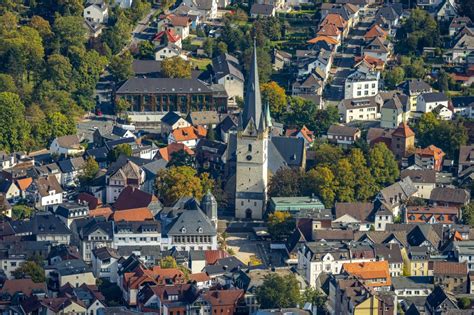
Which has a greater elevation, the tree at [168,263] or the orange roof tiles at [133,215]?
the orange roof tiles at [133,215]

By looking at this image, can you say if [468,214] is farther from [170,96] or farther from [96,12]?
[96,12]

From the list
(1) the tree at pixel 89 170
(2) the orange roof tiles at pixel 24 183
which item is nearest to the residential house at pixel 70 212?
(2) the orange roof tiles at pixel 24 183

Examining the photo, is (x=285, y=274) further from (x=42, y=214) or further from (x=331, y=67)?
(x=331, y=67)

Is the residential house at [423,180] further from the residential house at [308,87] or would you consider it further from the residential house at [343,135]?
the residential house at [308,87]

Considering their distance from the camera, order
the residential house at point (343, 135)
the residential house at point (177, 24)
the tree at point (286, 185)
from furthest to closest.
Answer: the residential house at point (177, 24)
the residential house at point (343, 135)
the tree at point (286, 185)

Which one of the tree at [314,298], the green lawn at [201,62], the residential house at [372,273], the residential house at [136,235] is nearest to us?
the tree at [314,298]

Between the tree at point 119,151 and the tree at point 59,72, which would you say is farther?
the tree at point 59,72

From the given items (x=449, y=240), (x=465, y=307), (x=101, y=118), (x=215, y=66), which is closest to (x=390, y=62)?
(x=215, y=66)
